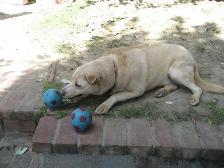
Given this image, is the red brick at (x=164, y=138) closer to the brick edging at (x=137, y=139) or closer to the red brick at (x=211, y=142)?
the brick edging at (x=137, y=139)

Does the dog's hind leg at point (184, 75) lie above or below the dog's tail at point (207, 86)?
above

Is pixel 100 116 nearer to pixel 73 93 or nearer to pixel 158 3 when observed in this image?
pixel 73 93

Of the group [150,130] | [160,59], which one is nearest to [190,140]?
[150,130]

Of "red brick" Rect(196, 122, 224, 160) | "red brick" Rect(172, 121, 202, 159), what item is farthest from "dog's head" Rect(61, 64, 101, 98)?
"red brick" Rect(196, 122, 224, 160)

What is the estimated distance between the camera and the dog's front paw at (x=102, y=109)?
3.51 meters

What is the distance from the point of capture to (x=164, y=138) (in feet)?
10.6

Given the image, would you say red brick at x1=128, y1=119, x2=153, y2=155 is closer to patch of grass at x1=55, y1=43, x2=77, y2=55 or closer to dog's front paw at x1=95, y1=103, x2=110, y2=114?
dog's front paw at x1=95, y1=103, x2=110, y2=114

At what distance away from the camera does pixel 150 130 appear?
11.0ft

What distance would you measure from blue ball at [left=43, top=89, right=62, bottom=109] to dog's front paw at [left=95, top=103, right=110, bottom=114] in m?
→ 0.37

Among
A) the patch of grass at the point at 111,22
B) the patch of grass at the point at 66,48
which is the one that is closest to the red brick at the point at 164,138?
the patch of grass at the point at 66,48

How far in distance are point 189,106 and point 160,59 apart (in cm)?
65

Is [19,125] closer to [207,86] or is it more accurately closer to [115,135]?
[115,135]

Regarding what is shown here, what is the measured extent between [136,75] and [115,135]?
2.54 ft

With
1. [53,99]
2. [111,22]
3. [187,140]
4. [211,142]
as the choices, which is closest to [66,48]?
[111,22]
